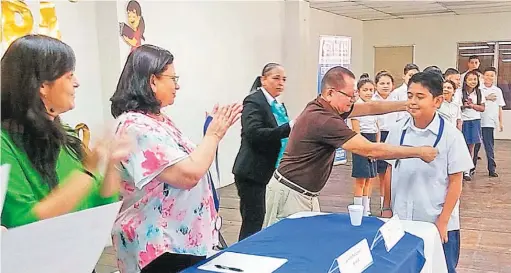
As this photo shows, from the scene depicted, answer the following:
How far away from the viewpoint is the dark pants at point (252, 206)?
303cm

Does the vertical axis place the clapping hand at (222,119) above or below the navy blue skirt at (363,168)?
above

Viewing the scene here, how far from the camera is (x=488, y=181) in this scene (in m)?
6.05

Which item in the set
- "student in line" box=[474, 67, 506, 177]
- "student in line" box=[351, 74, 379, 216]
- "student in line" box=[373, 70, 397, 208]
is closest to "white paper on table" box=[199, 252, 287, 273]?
"student in line" box=[351, 74, 379, 216]

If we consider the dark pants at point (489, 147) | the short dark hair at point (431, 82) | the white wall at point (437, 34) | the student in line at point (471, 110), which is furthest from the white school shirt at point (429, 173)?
the white wall at point (437, 34)

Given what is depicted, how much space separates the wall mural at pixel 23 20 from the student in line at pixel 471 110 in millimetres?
4655

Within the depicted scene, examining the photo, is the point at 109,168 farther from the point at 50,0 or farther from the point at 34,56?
the point at 50,0

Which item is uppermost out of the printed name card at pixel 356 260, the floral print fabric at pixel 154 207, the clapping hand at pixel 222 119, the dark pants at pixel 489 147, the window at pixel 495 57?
the window at pixel 495 57

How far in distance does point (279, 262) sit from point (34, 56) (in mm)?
844

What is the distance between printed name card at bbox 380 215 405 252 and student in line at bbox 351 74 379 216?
2518 mm

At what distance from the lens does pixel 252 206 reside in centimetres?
304

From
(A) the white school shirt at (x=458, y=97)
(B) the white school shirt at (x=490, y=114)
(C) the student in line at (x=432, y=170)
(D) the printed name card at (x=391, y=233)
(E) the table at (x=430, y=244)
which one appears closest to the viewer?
(D) the printed name card at (x=391, y=233)

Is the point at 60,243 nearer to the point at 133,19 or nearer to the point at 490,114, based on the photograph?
the point at 133,19

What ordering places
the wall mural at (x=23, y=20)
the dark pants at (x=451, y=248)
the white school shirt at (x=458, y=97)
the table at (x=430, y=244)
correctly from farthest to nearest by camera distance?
the white school shirt at (x=458, y=97), the wall mural at (x=23, y=20), the dark pants at (x=451, y=248), the table at (x=430, y=244)

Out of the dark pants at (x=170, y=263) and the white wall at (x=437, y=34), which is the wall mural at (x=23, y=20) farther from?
the white wall at (x=437, y=34)
